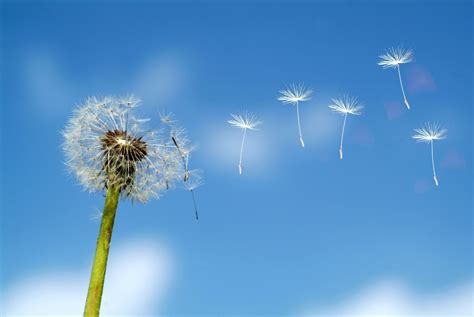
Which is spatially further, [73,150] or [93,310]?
[73,150]

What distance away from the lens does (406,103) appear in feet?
42.3

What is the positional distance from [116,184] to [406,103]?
11676 mm

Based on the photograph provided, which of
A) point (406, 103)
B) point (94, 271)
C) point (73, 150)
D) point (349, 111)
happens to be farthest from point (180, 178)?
point (406, 103)

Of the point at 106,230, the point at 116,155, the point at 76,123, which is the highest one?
the point at 76,123

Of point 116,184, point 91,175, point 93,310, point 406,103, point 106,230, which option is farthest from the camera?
point 91,175

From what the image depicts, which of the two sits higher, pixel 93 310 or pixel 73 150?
pixel 73 150

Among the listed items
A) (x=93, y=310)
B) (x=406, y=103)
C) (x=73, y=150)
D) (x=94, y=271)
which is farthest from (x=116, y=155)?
(x=406, y=103)

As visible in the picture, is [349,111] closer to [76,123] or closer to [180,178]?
[180,178]

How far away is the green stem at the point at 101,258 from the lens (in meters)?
17.1

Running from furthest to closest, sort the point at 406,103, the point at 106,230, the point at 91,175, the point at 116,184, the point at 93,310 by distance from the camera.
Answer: the point at 91,175
the point at 116,184
the point at 106,230
the point at 93,310
the point at 406,103

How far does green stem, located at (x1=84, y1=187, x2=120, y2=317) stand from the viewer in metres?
17.1

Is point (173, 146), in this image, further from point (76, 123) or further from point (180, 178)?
point (76, 123)

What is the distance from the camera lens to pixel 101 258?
17.8 meters

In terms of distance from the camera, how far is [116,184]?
20000 mm
